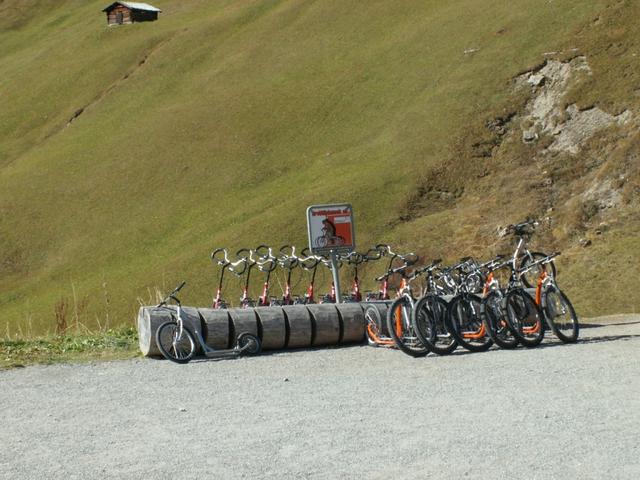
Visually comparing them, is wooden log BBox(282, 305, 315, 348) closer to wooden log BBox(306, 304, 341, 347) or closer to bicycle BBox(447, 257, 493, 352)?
wooden log BBox(306, 304, 341, 347)

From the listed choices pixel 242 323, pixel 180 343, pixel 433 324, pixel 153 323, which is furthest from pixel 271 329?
pixel 433 324

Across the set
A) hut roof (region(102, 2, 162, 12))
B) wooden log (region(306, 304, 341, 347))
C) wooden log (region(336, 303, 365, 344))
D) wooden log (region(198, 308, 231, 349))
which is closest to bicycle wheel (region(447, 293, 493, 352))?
wooden log (region(336, 303, 365, 344))

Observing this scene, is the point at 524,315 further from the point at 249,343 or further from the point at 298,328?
the point at 249,343

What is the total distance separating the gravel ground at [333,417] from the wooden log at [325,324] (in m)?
1.45

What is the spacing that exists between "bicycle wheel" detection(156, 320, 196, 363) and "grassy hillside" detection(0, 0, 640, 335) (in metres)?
12.3

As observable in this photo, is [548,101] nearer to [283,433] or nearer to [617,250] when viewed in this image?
[617,250]

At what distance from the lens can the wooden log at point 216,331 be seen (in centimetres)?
1462

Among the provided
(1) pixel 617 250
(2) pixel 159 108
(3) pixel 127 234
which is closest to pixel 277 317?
(1) pixel 617 250

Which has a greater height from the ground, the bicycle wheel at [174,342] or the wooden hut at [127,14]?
the wooden hut at [127,14]

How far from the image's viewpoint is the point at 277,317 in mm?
15078

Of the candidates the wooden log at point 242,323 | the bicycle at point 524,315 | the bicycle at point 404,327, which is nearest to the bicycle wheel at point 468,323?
the bicycle at point 524,315

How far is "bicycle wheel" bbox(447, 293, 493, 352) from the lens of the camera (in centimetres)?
1415

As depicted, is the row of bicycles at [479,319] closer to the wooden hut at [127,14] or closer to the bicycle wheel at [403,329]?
the bicycle wheel at [403,329]

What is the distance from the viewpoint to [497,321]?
47.1ft
